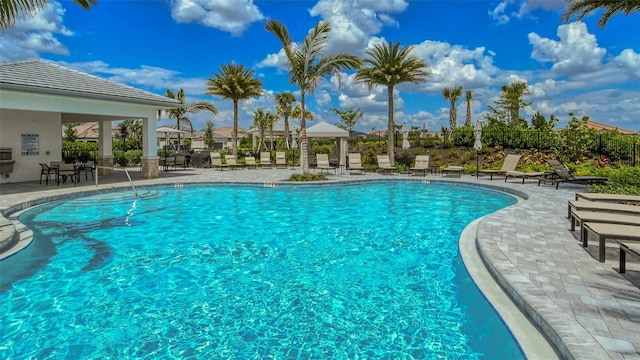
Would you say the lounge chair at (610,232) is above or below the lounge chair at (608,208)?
below

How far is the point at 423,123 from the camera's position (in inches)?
1406

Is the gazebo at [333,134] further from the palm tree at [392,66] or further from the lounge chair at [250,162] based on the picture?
the lounge chair at [250,162]

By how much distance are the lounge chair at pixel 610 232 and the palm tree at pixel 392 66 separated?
1661 cm

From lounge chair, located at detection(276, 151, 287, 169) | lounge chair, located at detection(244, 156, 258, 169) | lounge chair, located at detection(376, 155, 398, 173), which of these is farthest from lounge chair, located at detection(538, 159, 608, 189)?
lounge chair, located at detection(244, 156, 258, 169)

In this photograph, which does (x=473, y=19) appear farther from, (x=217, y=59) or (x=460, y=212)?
(x=217, y=59)

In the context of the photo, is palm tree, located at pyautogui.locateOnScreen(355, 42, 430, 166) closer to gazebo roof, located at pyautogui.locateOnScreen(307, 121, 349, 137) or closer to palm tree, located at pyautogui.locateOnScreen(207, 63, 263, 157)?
gazebo roof, located at pyautogui.locateOnScreen(307, 121, 349, 137)

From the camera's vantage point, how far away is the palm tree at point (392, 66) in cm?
2080

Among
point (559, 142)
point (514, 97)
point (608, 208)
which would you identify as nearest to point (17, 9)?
point (608, 208)

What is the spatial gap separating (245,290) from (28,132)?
16.4 m

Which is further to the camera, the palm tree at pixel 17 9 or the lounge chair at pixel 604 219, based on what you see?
the palm tree at pixel 17 9

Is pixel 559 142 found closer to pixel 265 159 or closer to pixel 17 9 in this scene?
pixel 265 159

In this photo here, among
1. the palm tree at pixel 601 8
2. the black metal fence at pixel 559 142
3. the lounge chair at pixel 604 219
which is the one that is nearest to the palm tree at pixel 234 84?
the black metal fence at pixel 559 142

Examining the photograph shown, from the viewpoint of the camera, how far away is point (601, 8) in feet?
39.3

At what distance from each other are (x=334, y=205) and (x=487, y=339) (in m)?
8.21
